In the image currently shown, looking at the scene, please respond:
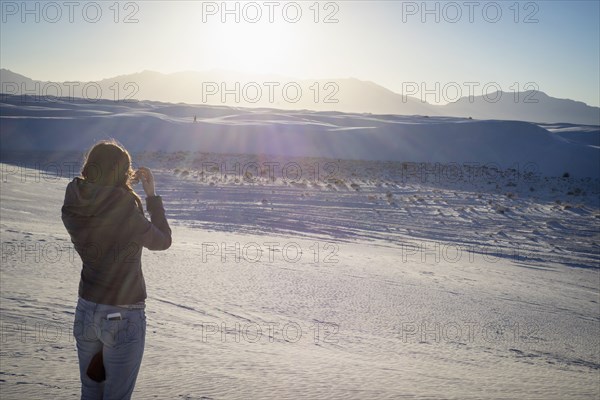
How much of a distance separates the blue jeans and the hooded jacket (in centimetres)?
6

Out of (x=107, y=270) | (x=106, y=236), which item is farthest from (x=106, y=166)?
(x=107, y=270)

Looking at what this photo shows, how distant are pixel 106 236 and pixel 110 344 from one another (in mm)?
504

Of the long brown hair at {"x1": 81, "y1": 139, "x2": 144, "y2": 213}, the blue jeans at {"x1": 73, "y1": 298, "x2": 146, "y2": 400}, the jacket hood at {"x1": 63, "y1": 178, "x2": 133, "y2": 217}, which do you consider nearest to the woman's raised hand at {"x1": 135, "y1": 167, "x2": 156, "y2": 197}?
the long brown hair at {"x1": 81, "y1": 139, "x2": 144, "y2": 213}

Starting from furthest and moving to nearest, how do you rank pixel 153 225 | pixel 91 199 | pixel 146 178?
pixel 146 178 < pixel 153 225 < pixel 91 199

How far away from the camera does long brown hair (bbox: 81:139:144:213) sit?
2.67 meters

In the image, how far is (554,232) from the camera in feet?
50.0

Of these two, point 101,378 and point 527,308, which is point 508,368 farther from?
point 101,378

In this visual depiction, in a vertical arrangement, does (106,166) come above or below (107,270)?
above

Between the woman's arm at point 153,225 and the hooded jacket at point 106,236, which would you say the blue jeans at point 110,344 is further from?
the woman's arm at point 153,225

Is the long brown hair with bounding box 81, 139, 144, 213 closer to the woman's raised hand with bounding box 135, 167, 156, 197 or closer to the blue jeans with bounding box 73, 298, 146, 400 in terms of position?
the woman's raised hand with bounding box 135, 167, 156, 197

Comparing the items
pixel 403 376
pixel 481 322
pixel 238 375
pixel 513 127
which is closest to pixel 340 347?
pixel 403 376

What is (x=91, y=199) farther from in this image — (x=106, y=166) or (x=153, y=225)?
(x=153, y=225)

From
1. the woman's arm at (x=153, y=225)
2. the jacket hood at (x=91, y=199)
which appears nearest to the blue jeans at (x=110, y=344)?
the woman's arm at (x=153, y=225)

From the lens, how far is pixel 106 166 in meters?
2.68
